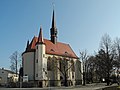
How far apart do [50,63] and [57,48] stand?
→ 1007 cm

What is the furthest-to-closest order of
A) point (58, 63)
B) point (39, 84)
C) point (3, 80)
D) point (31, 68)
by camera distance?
point (3, 80) → point (58, 63) → point (31, 68) → point (39, 84)

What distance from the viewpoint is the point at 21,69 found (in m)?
82.7

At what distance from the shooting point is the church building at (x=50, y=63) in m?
72.6

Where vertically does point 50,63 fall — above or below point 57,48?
below

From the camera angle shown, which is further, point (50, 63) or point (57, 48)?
point (57, 48)

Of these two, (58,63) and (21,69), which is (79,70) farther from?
(21,69)

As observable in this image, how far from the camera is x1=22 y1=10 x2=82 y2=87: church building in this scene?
72.6 meters

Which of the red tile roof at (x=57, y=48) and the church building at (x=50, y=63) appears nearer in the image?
the church building at (x=50, y=63)

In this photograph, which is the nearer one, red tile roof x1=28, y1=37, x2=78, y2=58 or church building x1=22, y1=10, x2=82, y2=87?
church building x1=22, y1=10, x2=82, y2=87

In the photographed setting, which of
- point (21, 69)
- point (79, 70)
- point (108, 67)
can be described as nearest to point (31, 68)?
point (21, 69)

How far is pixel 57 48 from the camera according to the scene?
84250mm

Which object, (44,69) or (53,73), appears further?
(53,73)

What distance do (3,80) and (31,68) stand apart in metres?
23.1

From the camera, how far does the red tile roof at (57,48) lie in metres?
78.1
